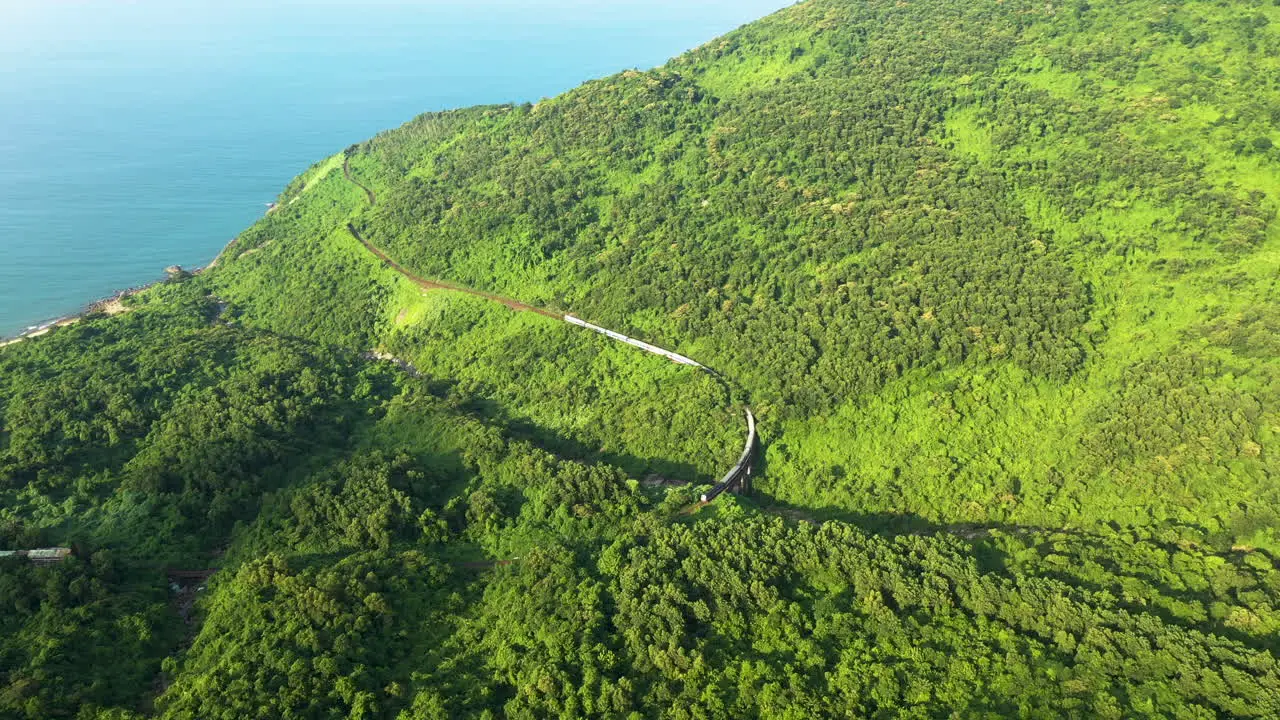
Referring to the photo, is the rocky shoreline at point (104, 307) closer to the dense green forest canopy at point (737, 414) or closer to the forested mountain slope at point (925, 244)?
the dense green forest canopy at point (737, 414)

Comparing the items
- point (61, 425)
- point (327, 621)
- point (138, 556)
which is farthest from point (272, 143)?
point (327, 621)

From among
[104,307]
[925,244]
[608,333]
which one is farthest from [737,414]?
[104,307]

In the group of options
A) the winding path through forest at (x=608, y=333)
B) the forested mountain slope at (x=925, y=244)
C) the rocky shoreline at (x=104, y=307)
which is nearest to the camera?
the forested mountain slope at (x=925, y=244)

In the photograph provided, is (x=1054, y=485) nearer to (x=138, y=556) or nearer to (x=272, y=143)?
(x=138, y=556)

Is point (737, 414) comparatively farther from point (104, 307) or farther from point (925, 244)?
point (104, 307)

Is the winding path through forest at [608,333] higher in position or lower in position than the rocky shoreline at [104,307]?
lower

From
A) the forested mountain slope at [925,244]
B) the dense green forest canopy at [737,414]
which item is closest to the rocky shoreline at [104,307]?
the dense green forest canopy at [737,414]
